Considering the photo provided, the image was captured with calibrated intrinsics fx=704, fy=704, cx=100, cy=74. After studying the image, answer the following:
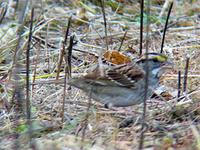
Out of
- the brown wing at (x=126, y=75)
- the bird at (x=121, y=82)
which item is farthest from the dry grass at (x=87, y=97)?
the brown wing at (x=126, y=75)

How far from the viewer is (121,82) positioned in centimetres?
501

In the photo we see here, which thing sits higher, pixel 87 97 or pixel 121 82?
pixel 121 82

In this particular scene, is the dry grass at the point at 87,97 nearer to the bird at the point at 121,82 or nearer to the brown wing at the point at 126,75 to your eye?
the bird at the point at 121,82

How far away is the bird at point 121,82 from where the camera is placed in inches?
193

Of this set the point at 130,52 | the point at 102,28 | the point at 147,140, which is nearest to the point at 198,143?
the point at 147,140

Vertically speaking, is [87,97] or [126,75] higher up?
[126,75]

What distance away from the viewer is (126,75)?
5039mm

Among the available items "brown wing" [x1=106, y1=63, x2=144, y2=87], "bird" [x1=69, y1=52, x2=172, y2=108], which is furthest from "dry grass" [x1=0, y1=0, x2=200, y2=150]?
"brown wing" [x1=106, y1=63, x2=144, y2=87]

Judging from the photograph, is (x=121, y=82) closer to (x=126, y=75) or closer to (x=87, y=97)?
(x=126, y=75)

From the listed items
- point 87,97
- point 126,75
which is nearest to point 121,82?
point 126,75

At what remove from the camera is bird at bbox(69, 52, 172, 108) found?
4.90m

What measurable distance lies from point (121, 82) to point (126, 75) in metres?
→ 0.07

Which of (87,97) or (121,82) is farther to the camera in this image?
(87,97)

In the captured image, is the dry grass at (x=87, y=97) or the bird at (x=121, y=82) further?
the bird at (x=121, y=82)
